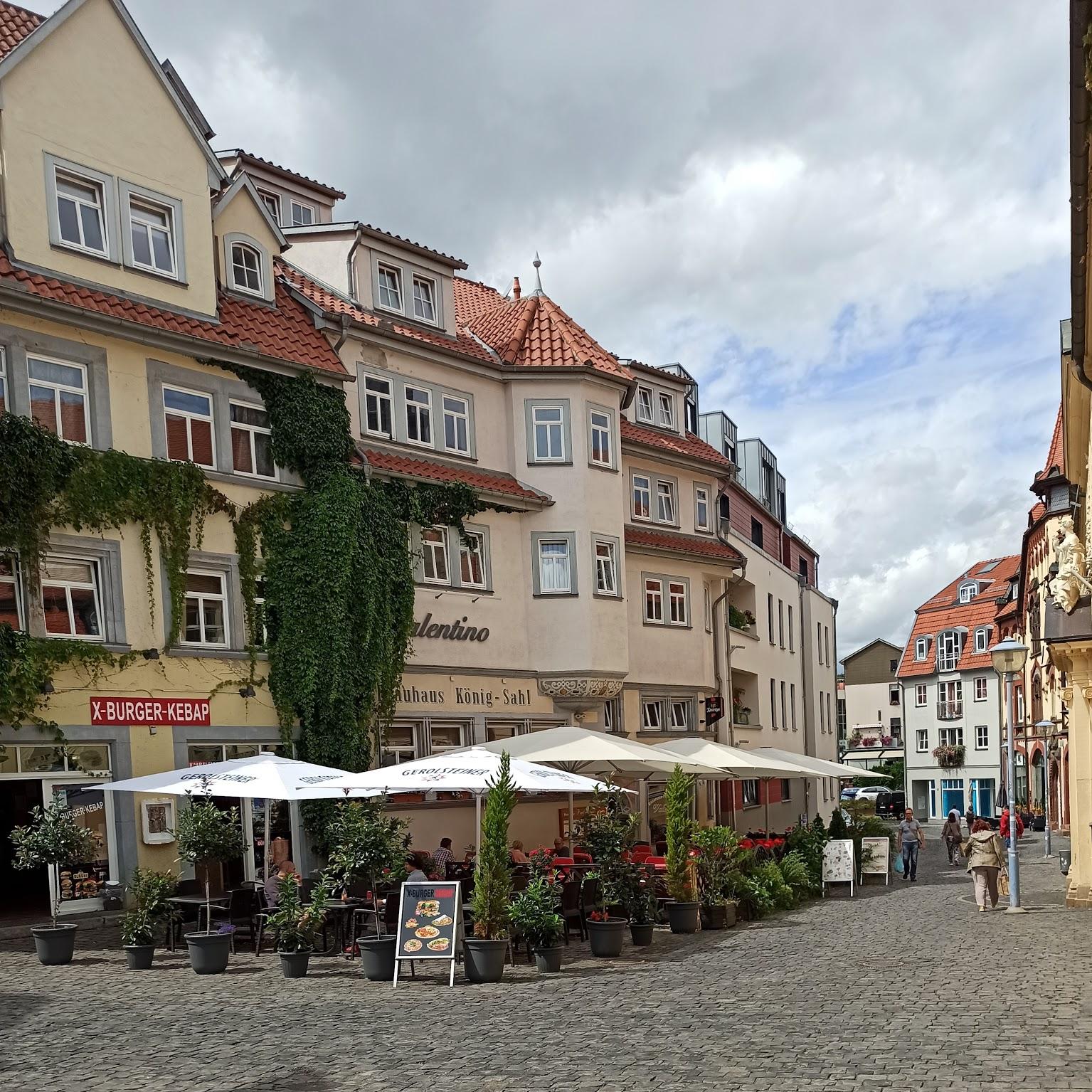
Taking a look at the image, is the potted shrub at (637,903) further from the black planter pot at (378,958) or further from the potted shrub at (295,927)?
the potted shrub at (295,927)

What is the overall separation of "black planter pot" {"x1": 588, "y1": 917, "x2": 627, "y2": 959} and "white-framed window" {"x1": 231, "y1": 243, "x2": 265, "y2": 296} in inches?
599

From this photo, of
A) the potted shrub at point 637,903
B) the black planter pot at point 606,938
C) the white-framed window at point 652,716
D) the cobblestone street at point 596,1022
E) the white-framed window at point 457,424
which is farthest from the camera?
the white-framed window at point 652,716

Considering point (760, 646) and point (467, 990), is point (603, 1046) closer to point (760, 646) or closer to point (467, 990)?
point (467, 990)

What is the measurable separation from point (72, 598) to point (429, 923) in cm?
963

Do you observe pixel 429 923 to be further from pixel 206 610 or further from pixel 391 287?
pixel 391 287

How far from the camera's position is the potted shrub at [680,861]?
19.8 meters

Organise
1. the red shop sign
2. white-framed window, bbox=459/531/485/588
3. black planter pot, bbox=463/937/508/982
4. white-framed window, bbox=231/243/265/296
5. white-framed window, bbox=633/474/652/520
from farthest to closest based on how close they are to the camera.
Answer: white-framed window, bbox=633/474/652/520, white-framed window, bbox=459/531/485/588, white-framed window, bbox=231/243/265/296, the red shop sign, black planter pot, bbox=463/937/508/982

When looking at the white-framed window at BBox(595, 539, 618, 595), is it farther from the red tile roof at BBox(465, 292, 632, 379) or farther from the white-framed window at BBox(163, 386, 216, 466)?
the white-framed window at BBox(163, 386, 216, 466)

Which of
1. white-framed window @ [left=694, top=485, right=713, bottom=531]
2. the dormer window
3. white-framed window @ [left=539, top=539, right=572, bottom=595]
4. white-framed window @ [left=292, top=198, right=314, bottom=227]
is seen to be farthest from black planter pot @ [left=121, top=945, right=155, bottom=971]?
the dormer window

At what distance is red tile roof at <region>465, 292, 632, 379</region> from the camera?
107ft

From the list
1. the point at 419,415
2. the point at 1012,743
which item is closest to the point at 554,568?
the point at 419,415

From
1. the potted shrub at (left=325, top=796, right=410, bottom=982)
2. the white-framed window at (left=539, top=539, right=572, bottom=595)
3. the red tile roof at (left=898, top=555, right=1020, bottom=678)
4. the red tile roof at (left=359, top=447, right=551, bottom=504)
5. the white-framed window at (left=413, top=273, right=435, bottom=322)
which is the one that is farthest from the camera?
the red tile roof at (left=898, top=555, right=1020, bottom=678)

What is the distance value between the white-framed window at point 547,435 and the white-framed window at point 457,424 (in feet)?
6.20

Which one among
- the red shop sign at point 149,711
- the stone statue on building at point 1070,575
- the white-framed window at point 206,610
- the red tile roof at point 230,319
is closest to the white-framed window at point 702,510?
the red tile roof at point 230,319
